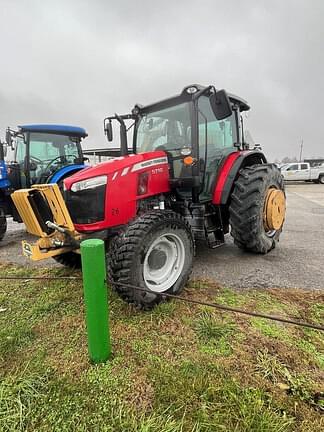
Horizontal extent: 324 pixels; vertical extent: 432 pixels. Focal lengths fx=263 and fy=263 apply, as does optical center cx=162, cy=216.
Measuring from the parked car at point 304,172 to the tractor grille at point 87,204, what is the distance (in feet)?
74.5

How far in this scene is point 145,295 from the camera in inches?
95.6

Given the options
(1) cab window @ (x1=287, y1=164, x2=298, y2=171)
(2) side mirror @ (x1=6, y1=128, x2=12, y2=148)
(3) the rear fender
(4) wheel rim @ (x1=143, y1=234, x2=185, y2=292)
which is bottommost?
(4) wheel rim @ (x1=143, y1=234, x2=185, y2=292)

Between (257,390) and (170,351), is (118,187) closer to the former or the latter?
(170,351)

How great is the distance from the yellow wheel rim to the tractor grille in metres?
2.50

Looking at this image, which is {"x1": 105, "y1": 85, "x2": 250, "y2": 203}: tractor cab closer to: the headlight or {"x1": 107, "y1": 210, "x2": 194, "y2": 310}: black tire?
{"x1": 107, "y1": 210, "x2": 194, "y2": 310}: black tire

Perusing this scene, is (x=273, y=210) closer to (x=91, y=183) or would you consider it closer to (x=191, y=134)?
(x=191, y=134)

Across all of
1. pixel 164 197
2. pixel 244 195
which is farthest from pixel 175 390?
pixel 244 195

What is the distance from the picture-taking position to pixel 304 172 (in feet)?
72.7

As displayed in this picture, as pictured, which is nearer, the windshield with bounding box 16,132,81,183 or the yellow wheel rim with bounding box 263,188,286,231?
the yellow wheel rim with bounding box 263,188,286,231

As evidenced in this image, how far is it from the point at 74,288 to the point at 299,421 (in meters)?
2.47

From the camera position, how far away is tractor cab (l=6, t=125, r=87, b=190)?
18.7ft

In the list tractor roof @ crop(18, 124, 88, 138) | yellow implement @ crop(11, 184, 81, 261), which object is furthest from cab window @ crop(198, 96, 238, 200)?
tractor roof @ crop(18, 124, 88, 138)

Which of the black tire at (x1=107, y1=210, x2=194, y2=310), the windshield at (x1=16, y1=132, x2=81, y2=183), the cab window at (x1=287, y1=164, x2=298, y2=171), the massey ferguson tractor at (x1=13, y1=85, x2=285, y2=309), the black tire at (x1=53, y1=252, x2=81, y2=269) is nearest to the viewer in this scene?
the black tire at (x1=107, y1=210, x2=194, y2=310)

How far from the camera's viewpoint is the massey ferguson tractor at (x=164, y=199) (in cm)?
261
